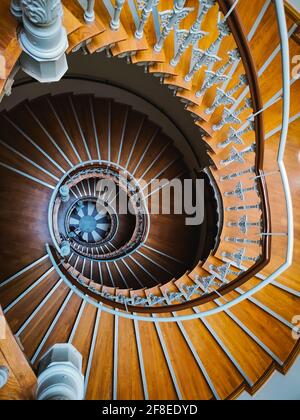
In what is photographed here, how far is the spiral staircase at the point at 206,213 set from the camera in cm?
312

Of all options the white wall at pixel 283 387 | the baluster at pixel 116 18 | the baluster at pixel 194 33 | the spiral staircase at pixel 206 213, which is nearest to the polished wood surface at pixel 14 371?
the spiral staircase at pixel 206 213

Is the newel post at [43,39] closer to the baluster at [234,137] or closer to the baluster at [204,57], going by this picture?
the baluster at [204,57]

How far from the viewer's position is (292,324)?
438cm

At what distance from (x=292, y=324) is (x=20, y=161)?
5441 mm

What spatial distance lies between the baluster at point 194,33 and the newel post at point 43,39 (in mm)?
1484

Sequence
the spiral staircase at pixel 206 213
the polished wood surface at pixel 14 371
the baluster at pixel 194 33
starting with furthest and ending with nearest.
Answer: the spiral staircase at pixel 206 213 < the baluster at pixel 194 33 < the polished wood surface at pixel 14 371

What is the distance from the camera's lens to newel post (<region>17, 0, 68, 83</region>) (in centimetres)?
165

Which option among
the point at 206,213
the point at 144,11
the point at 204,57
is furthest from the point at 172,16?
the point at 206,213

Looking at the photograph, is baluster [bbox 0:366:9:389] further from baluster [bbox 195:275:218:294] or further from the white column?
baluster [bbox 195:275:218:294]

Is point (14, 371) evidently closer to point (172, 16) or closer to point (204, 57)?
point (172, 16)

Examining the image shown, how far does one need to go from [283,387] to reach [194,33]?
4738mm

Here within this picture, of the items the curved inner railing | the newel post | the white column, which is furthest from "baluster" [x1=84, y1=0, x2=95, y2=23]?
the white column

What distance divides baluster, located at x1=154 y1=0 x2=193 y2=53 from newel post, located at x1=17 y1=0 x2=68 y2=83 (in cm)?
124

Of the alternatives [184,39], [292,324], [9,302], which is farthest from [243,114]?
[9,302]
